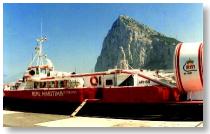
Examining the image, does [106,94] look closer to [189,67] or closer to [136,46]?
[136,46]

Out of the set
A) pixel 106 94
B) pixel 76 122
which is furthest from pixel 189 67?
pixel 76 122

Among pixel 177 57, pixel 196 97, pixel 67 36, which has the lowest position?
pixel 196 97

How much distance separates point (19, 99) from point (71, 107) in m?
0.98

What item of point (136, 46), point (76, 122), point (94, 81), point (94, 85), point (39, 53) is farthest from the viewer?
point (94, 85)

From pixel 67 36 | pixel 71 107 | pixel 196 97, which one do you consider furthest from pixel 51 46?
pixel 196 97

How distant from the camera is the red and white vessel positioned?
16.5ft

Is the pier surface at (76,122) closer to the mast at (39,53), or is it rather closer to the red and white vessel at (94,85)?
the red and white vessel at (94,85)

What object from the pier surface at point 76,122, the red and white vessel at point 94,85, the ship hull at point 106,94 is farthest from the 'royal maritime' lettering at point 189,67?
the pier surface at point 76,122

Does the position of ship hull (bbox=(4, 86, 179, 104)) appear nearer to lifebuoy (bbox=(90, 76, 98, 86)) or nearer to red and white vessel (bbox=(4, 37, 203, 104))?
red and white vessel (bbox=(4, 37, 203, 104))

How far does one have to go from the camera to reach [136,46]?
484cm

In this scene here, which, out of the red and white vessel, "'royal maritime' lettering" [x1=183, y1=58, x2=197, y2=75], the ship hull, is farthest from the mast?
"'royal maritime' lettering" [x1=183, y1=58, x2=197, y2=75]

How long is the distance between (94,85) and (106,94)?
0.37m

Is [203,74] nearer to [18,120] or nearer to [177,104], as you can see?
[177,104]

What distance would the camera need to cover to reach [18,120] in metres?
5.07
